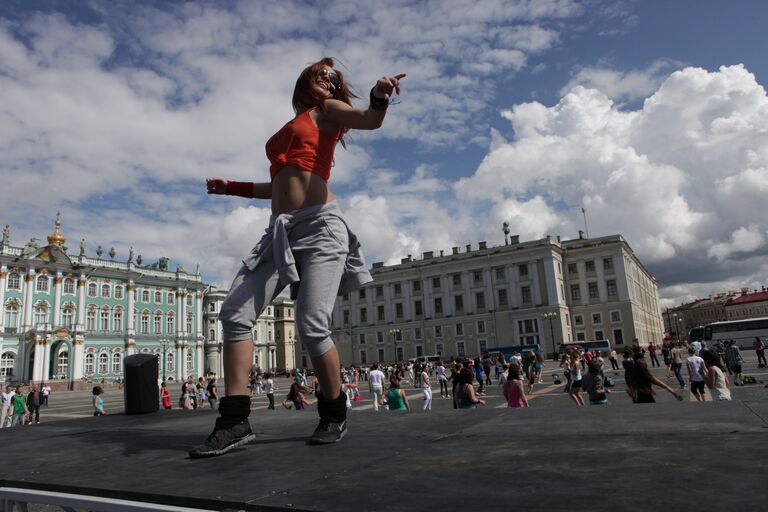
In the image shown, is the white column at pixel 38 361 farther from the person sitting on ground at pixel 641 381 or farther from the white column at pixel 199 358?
the person sitting on ground at pixel 641 381

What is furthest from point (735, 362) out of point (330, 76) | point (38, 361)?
point (38, 361)

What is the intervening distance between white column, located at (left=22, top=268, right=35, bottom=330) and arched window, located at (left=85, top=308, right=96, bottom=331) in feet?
16.2

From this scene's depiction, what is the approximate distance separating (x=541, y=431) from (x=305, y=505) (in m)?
1.54

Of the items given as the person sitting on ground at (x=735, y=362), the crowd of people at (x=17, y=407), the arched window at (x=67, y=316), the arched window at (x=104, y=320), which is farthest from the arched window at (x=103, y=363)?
the person sitting on ground at (x=735, y=362)

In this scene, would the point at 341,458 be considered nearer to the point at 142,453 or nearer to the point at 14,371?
the point at 142,453

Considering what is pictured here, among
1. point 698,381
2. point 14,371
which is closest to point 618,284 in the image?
point 698,381

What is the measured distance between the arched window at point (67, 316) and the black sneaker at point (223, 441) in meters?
55.0

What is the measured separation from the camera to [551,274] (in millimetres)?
61312

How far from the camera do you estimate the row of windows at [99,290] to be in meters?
46.9

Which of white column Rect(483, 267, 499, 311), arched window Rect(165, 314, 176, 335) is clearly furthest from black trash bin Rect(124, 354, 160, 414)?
white column Rect(483, 267, 499, 311)

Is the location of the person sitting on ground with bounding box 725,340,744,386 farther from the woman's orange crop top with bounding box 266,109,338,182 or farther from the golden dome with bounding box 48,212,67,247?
the golden dome with bounding box 48,212,67,247

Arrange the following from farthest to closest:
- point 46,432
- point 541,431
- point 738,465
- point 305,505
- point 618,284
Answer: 1. point 618,284
2. point 46,432
3. point 541,431
4. point 738,465
5. point 305,505

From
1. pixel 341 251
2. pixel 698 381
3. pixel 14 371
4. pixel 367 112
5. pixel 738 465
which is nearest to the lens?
pixel 738 465

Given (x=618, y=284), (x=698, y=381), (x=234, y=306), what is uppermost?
(x=618, y=284)
